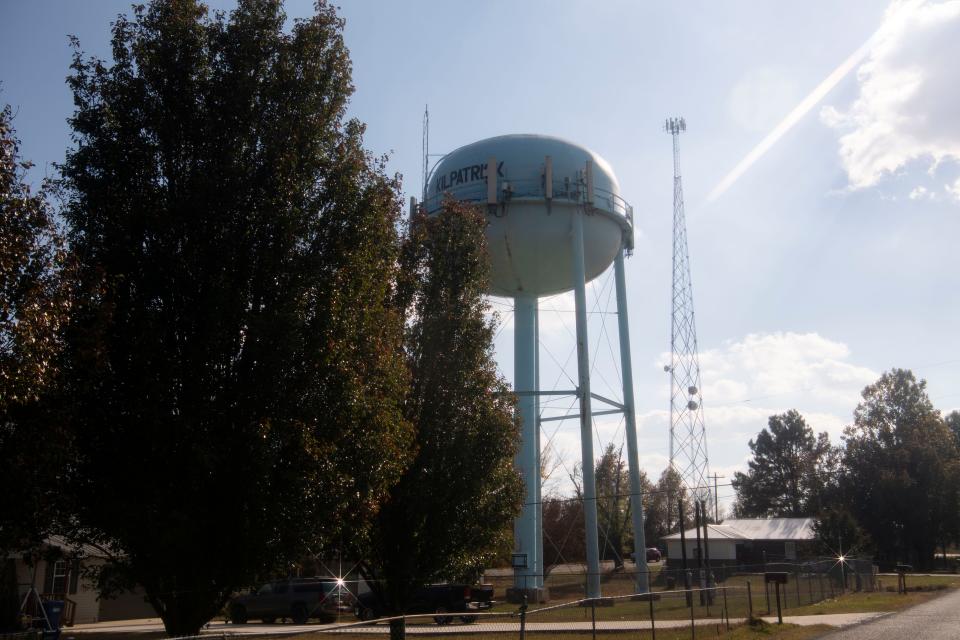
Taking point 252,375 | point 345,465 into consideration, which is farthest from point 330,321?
point 345,465

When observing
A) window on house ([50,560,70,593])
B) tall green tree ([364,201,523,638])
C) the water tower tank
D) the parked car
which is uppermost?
the water tower tank

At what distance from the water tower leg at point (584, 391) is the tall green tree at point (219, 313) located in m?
15.1

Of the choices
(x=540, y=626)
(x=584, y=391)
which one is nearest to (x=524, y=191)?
(x=584, y=391)

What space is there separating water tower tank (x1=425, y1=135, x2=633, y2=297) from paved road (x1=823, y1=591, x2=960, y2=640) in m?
13.2

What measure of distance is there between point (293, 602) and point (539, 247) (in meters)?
13.4

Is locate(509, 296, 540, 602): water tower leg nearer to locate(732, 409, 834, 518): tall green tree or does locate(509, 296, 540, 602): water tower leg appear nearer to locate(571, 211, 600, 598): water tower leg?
locate(571, 211, 600, 598): water tower leg

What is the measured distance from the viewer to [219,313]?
31.8 ft

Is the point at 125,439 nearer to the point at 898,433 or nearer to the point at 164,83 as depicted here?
the point at 164,83

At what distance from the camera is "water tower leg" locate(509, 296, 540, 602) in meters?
27.0

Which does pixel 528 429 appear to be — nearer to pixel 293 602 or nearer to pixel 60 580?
pixel 293 602

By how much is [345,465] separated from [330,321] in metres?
1.76

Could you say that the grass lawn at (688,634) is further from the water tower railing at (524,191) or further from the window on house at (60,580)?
the water tower railing at (524,191)

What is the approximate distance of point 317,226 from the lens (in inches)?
416

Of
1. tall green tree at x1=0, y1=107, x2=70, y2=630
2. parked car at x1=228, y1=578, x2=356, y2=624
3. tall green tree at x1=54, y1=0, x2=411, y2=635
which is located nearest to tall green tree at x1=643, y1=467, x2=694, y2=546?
parked car at x1=228, y1=578, x2=356, y2=624
